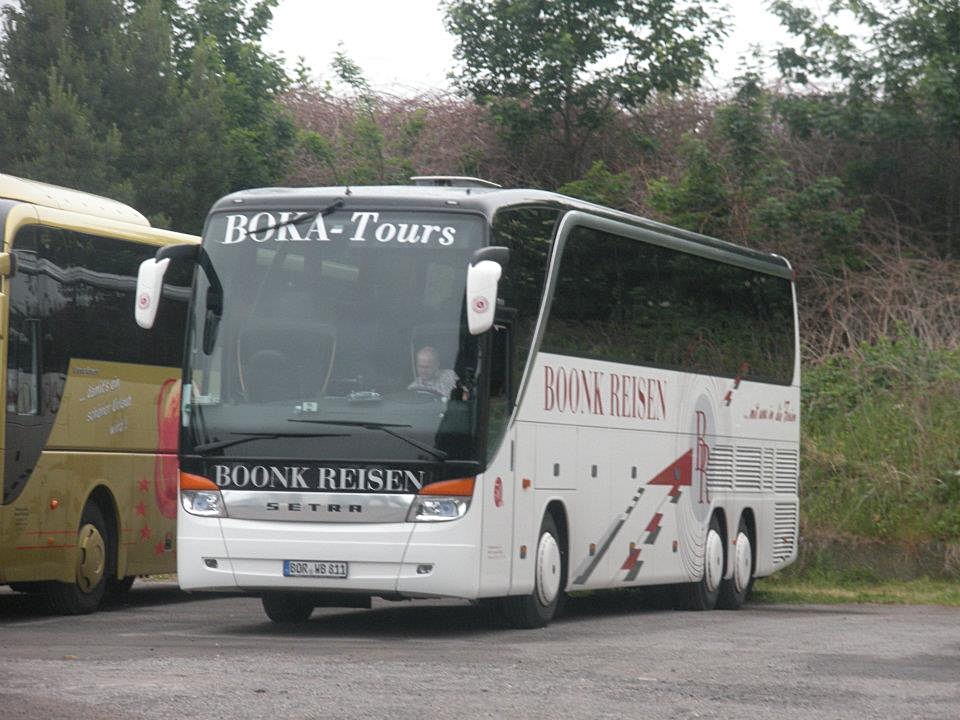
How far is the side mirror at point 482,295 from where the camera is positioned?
1391cm

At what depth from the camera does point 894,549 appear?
23594 mm

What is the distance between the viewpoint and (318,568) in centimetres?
1410

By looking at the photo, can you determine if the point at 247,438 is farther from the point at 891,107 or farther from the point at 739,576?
the point at 891,107

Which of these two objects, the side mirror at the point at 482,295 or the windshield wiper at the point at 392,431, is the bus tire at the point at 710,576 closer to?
the windshield wiper at the point at 392,431

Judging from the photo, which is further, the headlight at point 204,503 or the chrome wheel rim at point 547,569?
the chrome wheel rim at point 547,569

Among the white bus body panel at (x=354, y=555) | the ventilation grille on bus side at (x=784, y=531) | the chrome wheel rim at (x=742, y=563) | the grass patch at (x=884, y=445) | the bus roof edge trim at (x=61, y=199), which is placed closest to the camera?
the white bus body panel at (x=354, y=555)

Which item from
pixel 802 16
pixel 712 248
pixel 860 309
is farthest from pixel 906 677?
pixel 802 16

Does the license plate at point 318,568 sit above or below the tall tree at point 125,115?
below

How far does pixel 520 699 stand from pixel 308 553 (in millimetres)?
4162

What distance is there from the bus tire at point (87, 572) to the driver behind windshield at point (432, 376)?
4.23 meters

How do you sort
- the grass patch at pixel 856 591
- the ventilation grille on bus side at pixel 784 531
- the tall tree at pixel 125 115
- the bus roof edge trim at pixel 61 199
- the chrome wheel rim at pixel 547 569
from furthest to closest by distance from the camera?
the tall tree at pixel 125 115, the ventilation grille on bus side at pixel 784 531, the grass patch at pixel 856 591, the bus roof edge trim at pixel 61 199, the chrome wheel rim at pixel 547 569

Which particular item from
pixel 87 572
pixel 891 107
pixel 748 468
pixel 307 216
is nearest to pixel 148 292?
pixel 307 216

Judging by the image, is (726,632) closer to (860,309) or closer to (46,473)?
(46,473)

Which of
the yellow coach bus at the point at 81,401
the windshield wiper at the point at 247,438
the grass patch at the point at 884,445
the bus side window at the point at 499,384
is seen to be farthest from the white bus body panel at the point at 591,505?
the yellow coach bus at the point at 81,401
